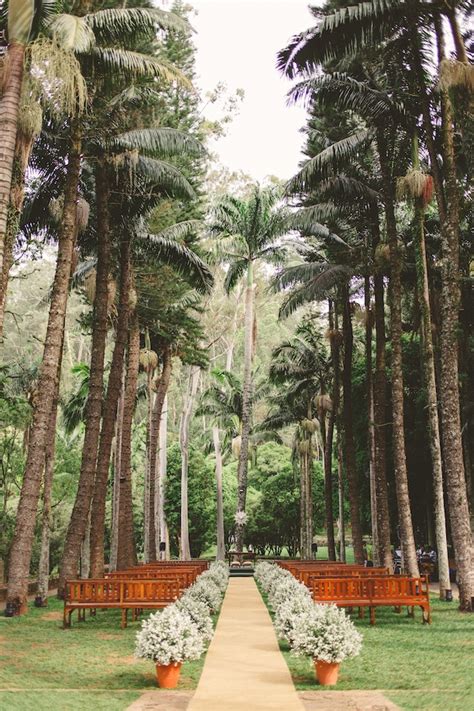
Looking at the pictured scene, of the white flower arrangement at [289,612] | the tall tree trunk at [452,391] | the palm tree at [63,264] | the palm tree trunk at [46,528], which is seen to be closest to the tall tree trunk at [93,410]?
the palm tree trunk at [46,528]

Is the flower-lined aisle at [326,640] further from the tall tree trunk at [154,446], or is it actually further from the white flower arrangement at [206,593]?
the tall tree trunk at [154,446]

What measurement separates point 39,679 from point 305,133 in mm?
20771

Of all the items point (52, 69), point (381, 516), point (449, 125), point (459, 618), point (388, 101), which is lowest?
point (459, 618)

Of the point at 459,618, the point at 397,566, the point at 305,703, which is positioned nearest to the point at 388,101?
the point at 459,618

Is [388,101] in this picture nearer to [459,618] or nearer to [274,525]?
[459,618]

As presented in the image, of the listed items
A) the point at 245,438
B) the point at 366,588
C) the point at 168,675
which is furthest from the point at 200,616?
the point at 245,438

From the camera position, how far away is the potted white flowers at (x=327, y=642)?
8359 millimetres

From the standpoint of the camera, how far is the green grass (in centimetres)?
795

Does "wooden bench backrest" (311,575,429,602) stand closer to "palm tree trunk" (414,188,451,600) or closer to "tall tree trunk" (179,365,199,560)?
"palm tree trunk" (414,188,451,600)

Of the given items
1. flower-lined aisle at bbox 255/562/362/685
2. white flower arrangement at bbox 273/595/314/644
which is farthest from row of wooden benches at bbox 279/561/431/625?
flower-lined aisle at bbox 255/562/362/685

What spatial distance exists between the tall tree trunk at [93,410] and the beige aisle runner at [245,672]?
395cm

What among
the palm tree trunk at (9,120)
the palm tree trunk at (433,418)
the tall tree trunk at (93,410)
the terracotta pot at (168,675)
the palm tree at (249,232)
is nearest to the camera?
the terracotta pot at (168,675)

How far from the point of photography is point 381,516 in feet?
70.1

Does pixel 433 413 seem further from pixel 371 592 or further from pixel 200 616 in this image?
pixel 200 616
